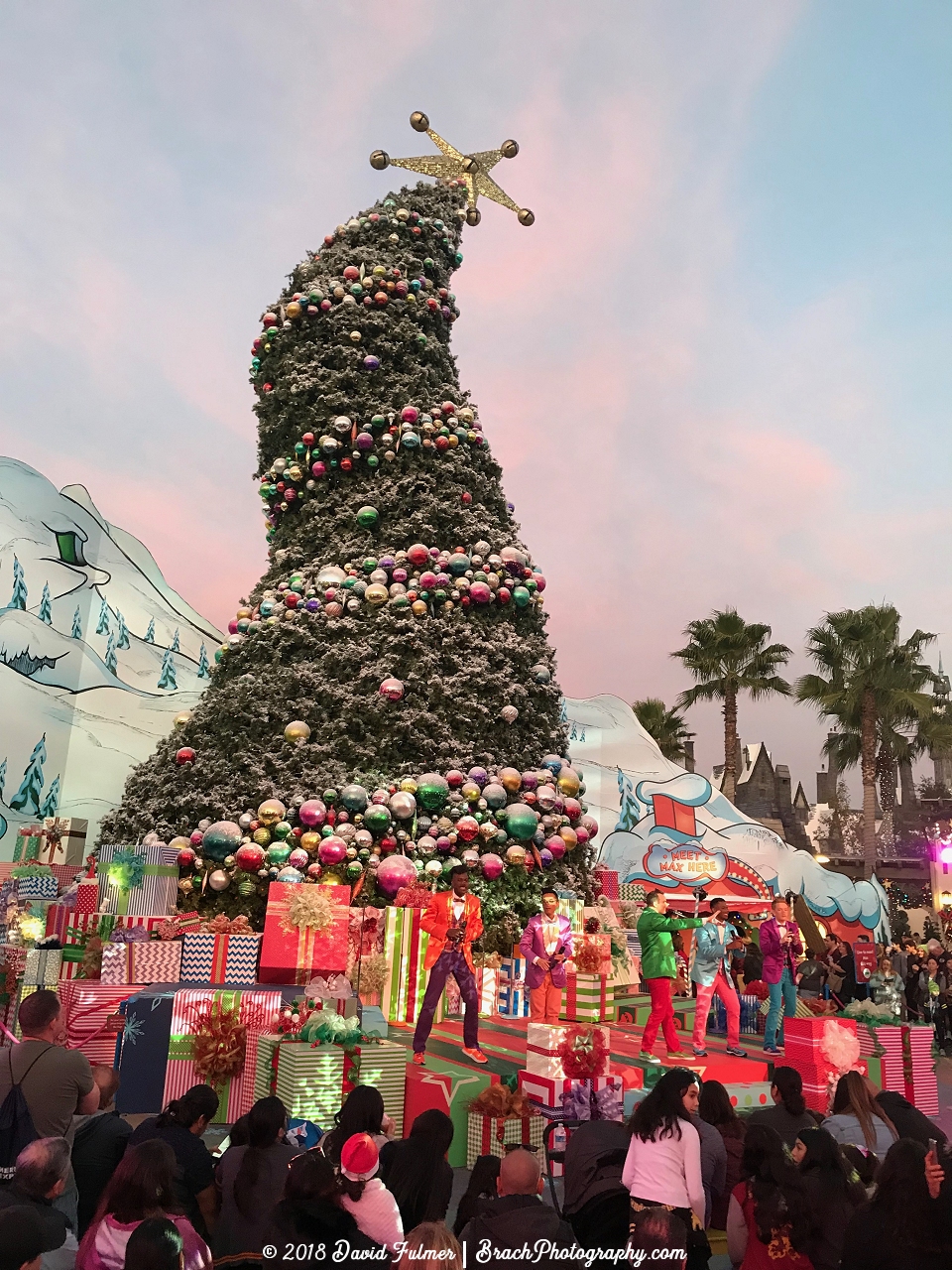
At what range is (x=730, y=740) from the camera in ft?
110

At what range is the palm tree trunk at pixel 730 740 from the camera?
108 ft

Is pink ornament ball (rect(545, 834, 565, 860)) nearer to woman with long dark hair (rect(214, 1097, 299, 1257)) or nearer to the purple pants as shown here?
the purple pants

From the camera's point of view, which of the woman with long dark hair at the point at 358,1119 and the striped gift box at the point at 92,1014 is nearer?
the woman with long dark hair at the point at 358,1119

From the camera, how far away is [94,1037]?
7.43 m

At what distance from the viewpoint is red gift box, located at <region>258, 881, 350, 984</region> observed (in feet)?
30.2

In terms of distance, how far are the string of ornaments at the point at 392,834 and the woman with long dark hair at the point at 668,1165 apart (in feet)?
24.0

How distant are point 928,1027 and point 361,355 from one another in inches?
489

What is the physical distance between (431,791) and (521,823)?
1298 mm

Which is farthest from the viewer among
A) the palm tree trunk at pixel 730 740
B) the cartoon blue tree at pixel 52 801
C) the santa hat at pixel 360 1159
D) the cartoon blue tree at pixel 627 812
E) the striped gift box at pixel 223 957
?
the palm tree trunk at pixel 730 740

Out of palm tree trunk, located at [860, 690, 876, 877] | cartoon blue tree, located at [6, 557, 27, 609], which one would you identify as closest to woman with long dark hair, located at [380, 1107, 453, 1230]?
cartoon blue tree, located at [6, 557, 27, 609]

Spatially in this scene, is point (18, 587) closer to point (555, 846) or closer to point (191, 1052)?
point (555, 846)

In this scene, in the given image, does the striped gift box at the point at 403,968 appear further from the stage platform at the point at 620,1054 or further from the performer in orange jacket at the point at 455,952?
the performer in orange jacket at the point at 455,952

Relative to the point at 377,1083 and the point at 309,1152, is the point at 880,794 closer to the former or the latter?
the point at 377,1083

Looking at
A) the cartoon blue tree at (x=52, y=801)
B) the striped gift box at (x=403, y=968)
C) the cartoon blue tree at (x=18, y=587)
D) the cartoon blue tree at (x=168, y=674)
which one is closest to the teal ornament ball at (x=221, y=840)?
the striped gift box at (x=403, y=968)
